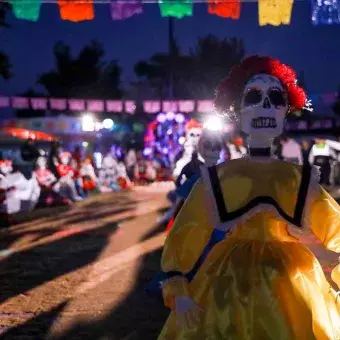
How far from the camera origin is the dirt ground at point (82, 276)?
4.97 meters

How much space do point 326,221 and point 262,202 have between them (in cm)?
32

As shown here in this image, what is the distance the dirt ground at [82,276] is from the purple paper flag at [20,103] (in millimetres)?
9395

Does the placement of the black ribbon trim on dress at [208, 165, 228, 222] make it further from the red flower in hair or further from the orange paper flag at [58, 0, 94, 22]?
the orange paper flag at [58, 0, 94, 22]

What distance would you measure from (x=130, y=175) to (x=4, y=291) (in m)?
17.2

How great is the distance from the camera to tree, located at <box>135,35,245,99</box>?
47781 millimetres

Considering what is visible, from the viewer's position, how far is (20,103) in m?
21.4

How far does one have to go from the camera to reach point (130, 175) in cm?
2348

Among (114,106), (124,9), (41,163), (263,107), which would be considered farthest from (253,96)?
(114,106)

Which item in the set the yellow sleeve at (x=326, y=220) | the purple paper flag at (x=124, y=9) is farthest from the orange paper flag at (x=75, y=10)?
the yellow sleeve at (x=326, y=220)

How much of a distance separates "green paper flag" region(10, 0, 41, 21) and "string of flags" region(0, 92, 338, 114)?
7.89 m

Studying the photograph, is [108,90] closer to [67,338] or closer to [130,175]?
[130,175]

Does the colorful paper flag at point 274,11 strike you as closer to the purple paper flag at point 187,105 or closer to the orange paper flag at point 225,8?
the orange paper flag at point 225,8

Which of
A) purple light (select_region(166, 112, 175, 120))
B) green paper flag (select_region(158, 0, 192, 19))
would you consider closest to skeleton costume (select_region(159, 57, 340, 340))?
green paper flag (select_region(158, 0, 192, 19))

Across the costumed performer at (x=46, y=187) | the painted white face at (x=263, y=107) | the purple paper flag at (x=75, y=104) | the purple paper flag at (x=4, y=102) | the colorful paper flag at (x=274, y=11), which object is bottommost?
the costumed performer at (x=46, y=187)
